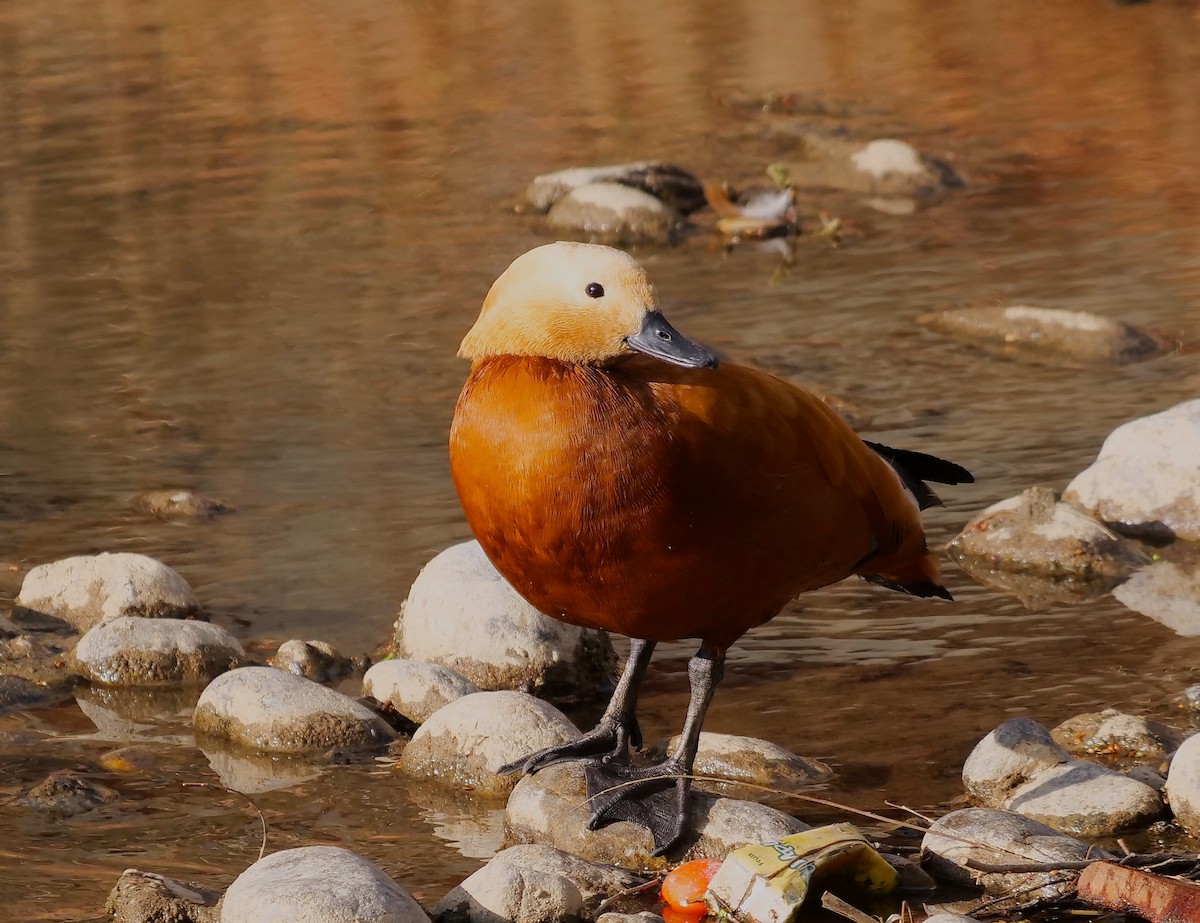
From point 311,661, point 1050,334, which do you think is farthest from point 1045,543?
point 1050,334

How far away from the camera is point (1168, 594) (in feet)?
23.4

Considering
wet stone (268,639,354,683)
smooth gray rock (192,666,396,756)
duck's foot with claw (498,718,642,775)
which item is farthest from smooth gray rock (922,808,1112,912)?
wet stone (268,639,354,683)

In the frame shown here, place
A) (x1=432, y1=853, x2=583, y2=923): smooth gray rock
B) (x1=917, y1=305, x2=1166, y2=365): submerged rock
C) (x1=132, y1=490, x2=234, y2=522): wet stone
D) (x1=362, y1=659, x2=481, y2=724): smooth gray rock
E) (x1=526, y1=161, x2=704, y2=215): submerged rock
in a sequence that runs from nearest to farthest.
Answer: (x1=432, y1=853, x2=583, y2=923): smooth gray rock, (x1=362, y1=659, x2=481, y2=724): smooth gray rock, (x1=132, y1=490, x2=234, y2=522): wet stone, (x1=917, y1=305, x2=1166, y2=365): submerged rock, (x1=526, y1=161, x2=704, y2=215): submerged rock

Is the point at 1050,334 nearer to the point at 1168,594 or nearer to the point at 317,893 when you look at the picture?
the point at 1168,594

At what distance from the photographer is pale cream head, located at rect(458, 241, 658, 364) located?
449 centimetres

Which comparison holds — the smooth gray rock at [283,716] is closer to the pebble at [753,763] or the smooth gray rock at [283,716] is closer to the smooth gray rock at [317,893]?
the pebble at [753,763]

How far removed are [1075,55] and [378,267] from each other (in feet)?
29.8

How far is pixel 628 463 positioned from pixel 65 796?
2.20 m

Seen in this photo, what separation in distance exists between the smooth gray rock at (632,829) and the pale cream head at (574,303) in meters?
1.39

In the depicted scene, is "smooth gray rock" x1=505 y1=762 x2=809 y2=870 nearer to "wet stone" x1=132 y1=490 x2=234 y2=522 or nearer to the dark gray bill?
the dark gray bill

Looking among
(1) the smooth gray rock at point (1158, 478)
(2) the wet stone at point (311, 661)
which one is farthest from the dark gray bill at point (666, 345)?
(1) the smooth gray rock at point (1158, 478)

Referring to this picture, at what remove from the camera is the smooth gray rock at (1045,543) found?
24.0 ft

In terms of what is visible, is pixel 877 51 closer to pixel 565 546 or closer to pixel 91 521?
pixel 91 521

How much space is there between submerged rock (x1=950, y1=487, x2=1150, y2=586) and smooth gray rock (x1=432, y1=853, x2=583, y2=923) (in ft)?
10.4
